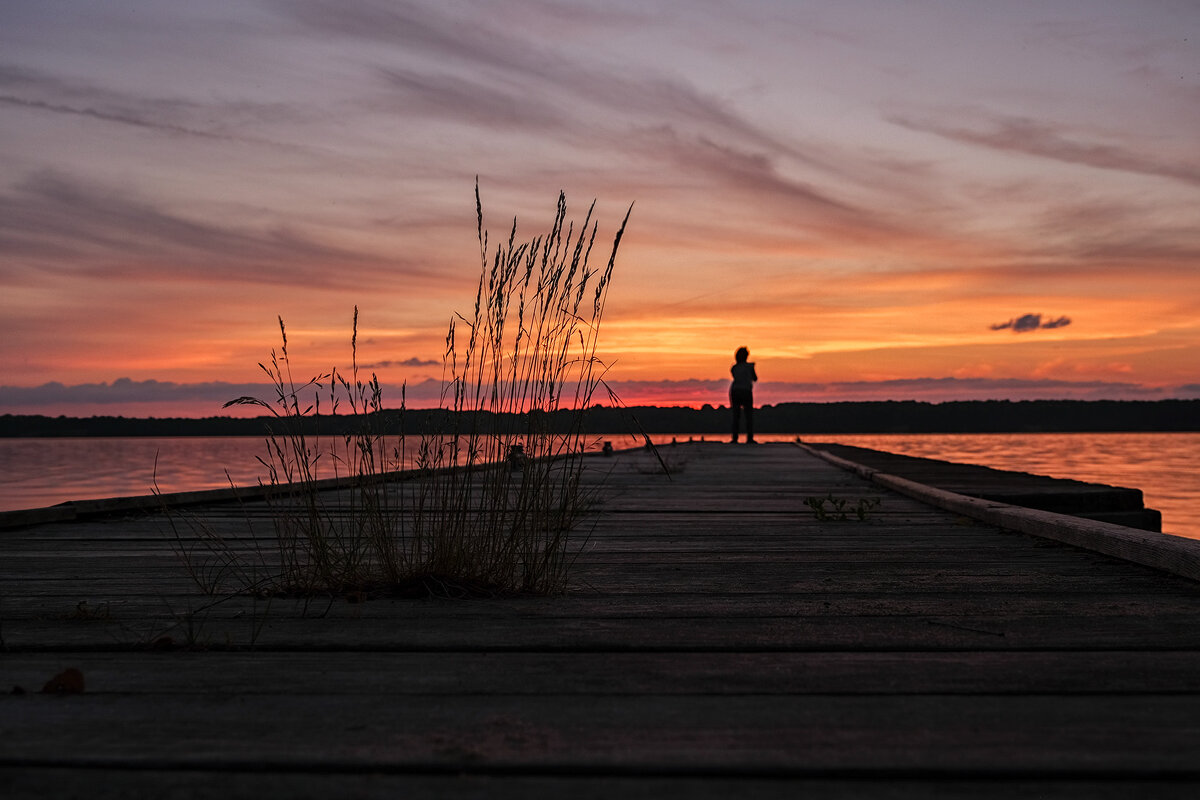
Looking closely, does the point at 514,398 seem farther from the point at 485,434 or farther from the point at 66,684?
the point at 66,684

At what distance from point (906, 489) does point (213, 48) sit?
7671 mm

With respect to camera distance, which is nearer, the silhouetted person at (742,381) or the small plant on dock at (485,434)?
the small plant on dock at (485,434)

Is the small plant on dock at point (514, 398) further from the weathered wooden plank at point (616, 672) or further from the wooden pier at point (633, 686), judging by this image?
the weathered wooden plank at point (616, 672)

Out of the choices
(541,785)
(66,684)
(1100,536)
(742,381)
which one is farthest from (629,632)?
(742,381)

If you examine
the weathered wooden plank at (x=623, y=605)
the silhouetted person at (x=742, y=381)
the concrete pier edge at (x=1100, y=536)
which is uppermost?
the silhouetted person at (x=742, y=381)

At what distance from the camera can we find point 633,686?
169 cm

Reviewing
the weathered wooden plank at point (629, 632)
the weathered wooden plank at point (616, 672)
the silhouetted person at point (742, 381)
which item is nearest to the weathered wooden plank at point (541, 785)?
the weathered wooden plank at point (616, 672)

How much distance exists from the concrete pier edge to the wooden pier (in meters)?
0.03

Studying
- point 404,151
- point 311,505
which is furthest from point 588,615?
point 404,151

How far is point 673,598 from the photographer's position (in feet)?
8.49

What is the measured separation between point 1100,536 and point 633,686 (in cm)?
231

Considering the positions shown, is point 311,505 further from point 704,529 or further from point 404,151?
point 404,151

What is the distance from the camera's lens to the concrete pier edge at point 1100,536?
275 cm

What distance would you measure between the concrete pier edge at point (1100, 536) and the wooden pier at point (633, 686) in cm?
3
